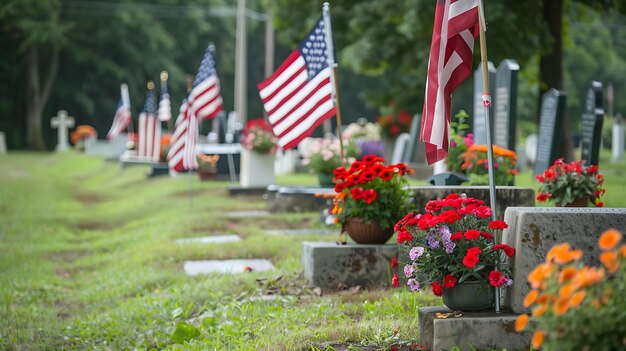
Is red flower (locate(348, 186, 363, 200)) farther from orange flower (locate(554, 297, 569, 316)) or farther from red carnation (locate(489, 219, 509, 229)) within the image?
orange flower (locate(554, 297, 569, 316))

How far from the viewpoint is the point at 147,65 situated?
5328 cm

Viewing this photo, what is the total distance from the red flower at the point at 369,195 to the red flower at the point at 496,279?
8.64ft

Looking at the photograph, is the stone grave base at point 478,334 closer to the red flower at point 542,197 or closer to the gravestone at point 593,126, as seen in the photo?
the red flower at point 542,197

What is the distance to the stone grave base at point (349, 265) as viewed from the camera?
25.2 feet

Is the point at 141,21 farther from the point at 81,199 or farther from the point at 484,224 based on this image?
the point at 484,224

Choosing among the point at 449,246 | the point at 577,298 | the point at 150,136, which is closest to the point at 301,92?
the point at 449,246

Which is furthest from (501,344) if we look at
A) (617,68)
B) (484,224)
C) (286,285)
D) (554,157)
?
(617,68)

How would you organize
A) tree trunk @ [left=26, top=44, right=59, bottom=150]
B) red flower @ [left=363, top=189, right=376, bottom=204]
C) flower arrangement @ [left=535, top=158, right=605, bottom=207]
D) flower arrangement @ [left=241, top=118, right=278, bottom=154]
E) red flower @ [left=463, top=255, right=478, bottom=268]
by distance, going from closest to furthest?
red flower @ [left=463, top=255, right=478, bottom=268], red flower @ [left=363, top=189, right=376, bottom=204], flower arrangement @ [left=535, top=158, right=605, bottom=207], flower arrangement @ [left=241, top=118, right=278, bottom=154], tree trunk @ [left=26, top=44, right=59, bottom=150]

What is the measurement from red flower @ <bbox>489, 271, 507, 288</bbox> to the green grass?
0.73m

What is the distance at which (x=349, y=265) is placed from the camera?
25.2ft

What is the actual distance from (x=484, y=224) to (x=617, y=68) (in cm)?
5119

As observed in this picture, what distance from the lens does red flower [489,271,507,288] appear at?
4.89 metres

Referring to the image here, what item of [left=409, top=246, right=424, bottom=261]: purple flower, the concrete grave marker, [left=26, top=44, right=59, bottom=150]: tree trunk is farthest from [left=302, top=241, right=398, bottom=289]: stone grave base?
[left=26, top=44, right=59, bottom=150]: tree trunk

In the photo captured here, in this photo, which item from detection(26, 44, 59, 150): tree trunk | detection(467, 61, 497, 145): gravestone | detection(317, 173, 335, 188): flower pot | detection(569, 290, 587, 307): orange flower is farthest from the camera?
detection(26, 44, 59, 150): tree trunk
